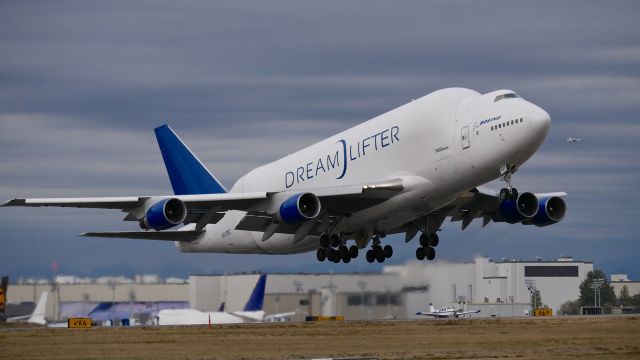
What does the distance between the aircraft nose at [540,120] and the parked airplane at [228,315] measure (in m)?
33.1

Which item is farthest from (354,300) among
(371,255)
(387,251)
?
(387,251)

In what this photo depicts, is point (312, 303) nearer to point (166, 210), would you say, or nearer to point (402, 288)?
point (402, 288)

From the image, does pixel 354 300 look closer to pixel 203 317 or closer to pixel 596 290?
pixel 203 317

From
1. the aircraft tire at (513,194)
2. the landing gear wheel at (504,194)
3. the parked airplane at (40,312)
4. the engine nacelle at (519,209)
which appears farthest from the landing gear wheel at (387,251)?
the parked airplane at (40,312)

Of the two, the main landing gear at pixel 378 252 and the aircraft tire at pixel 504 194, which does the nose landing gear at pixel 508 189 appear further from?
the main landing gear at pixel 378 252

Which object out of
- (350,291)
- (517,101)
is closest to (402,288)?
(350,291)

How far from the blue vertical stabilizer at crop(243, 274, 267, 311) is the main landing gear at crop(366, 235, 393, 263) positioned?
56.2 ft

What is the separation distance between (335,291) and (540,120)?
25.1m

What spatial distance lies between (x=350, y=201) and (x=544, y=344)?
11.5m

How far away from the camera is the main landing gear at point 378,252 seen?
6431 centimetres

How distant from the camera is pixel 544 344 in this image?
54719 millimetres

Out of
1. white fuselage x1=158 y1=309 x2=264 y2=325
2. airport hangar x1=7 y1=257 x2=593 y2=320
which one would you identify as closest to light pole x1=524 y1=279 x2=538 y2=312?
airport hangar x1=7 y1=257 x2=593 y2=320

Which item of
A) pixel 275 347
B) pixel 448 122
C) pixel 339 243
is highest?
pixel 448 122

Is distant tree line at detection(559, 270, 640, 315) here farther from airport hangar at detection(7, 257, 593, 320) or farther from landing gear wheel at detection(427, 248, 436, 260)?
landing gear wheel at detection(427, 248, 436, 260)
